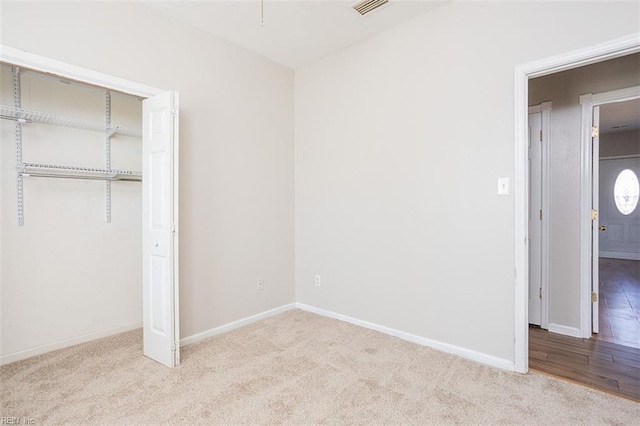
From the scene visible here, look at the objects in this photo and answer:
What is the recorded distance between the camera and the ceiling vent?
2547mm

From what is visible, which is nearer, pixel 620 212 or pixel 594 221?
pixel 594 221

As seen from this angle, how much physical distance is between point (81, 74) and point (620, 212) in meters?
10.2

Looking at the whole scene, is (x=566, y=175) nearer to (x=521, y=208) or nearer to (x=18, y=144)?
(x=521, y=208)

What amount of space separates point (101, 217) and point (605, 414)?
3.95 metres

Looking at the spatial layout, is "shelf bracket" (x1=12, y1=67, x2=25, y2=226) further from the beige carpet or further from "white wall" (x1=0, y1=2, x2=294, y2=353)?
the beige carpet

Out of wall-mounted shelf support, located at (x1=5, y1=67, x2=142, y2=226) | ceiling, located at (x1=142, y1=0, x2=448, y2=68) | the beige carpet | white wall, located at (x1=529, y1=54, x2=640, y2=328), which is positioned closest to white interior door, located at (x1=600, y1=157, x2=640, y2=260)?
white wall, located at (x1=529, y1=54, x2=640, y2=328)

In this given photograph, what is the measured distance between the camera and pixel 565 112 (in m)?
3.09

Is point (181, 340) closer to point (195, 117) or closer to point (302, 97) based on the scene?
point (195, 117)

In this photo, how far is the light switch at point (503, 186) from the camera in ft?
7.70

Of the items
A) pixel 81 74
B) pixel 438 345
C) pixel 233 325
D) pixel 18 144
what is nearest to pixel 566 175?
pixel 438 345

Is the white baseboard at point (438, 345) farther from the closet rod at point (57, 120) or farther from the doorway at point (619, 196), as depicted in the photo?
the doorway at point (619, 196)

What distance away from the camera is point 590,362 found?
2.49 m

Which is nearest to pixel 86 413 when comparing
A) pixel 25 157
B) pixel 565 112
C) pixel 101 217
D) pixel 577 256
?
pixel 101 217

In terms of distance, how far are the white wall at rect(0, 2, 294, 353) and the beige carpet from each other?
0.54 m
